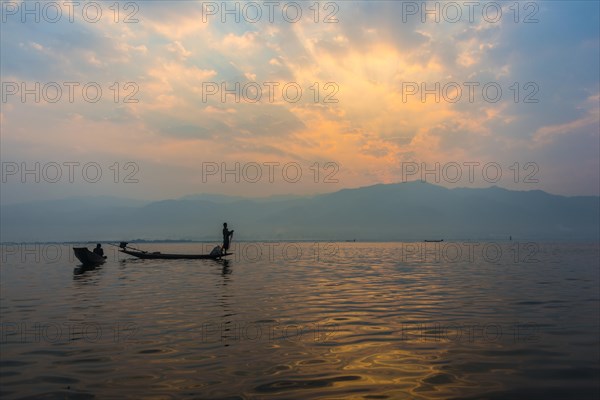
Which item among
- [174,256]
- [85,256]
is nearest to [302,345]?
[85,256]

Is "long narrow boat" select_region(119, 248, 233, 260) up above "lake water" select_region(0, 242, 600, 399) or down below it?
below

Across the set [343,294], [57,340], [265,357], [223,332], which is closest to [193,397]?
[265,357]

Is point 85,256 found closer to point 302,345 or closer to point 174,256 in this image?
point 174,256

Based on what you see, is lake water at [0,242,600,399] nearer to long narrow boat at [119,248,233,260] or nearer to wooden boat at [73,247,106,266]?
wooden boat at [73,247,106,266]

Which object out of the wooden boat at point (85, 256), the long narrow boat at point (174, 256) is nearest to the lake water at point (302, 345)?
the wooden boat at point (85, 256)

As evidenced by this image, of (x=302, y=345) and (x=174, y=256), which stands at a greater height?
(x=302, y=345)

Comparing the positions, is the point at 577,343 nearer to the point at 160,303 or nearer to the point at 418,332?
the point at 418,332

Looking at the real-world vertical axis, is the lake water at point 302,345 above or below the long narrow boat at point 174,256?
above

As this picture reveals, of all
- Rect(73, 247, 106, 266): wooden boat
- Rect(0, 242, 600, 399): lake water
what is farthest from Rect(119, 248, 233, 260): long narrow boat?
Rect(0, 242, 600, 399): lake water

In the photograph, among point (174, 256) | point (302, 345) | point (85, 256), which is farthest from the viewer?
point (174, 256)

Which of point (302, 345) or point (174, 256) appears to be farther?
point (174, 256)

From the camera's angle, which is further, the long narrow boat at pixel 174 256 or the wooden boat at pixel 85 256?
Answer: the long narrow boat at pixel 174 256

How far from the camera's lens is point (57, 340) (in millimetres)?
12719

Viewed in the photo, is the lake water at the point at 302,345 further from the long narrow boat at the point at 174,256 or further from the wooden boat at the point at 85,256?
the long narrow boat at the point at 174,256
